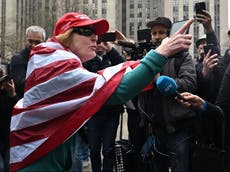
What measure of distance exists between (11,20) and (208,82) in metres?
60.3

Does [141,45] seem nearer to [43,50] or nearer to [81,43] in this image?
[81,43]

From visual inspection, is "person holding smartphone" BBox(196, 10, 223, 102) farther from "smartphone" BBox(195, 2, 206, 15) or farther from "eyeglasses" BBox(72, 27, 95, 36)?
"eyeglasses" BBox(72, 27, 95, 36)

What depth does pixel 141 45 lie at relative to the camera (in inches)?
183

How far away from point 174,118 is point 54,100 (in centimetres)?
192

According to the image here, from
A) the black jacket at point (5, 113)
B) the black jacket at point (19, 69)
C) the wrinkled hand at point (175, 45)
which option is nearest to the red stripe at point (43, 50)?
the wrinkled hand at point (175, 45)

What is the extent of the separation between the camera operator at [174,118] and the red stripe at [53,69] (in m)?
1.79

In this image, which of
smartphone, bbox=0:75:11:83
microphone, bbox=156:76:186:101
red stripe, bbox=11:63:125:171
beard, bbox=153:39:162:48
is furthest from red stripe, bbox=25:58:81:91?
smartphone, bbox=0:75:11:83

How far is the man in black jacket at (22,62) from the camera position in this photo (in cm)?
536

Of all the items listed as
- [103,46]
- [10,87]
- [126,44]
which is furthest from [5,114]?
[126,44]

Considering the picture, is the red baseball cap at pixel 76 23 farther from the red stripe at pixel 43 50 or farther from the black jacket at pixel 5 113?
the black jacket at pixel 5 113

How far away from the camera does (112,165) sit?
577cm

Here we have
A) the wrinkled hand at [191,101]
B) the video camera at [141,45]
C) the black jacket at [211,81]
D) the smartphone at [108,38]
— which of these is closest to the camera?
the wrinkled hand at [191,101]

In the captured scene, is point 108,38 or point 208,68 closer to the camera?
point 208,68

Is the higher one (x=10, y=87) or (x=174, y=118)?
(x=10, y=87)
